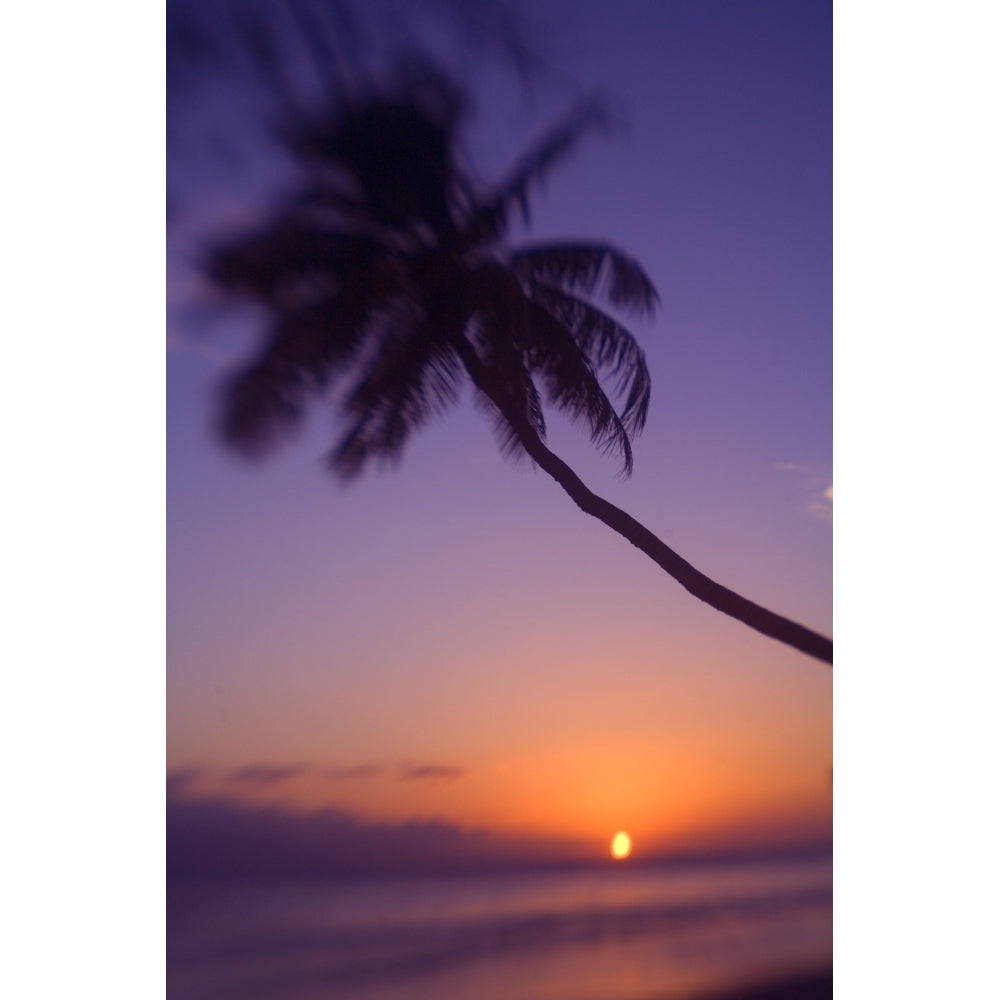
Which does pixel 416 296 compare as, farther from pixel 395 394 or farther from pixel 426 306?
pixel 395 394

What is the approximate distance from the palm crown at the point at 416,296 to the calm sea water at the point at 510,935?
4.35 ft

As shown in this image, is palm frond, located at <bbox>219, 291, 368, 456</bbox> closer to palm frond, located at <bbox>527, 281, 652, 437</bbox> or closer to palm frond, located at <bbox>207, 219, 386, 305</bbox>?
palm frond, located at <bbox>207, 219, 386, 305</bbox>

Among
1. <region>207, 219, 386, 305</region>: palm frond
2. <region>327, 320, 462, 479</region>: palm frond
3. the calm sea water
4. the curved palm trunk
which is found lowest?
the calm sea water

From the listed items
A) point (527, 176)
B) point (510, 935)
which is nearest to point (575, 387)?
point (527, 176)

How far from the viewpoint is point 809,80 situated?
360cm

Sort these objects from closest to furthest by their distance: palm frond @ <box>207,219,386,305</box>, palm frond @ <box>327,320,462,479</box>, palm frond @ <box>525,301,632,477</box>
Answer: palm frond @ <box>207,219,386,305</box> < palm frond @ <box>327,320,462,479</box> < palm frond @ <box>525,301,632,477</box>

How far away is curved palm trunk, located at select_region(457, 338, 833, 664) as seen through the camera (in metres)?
3.30

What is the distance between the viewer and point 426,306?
11.0ft

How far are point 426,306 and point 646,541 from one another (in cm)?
108

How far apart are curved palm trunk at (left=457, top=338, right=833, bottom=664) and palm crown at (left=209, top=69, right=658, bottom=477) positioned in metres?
0.01

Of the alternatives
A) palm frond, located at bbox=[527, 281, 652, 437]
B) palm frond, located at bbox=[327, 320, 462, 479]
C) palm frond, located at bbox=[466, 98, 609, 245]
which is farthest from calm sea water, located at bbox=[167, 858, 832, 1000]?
palm frond, located at bbox=[466, 98, 609, 245]

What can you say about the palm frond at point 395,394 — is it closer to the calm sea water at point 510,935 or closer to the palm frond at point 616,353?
the palm frond at point 616,353
